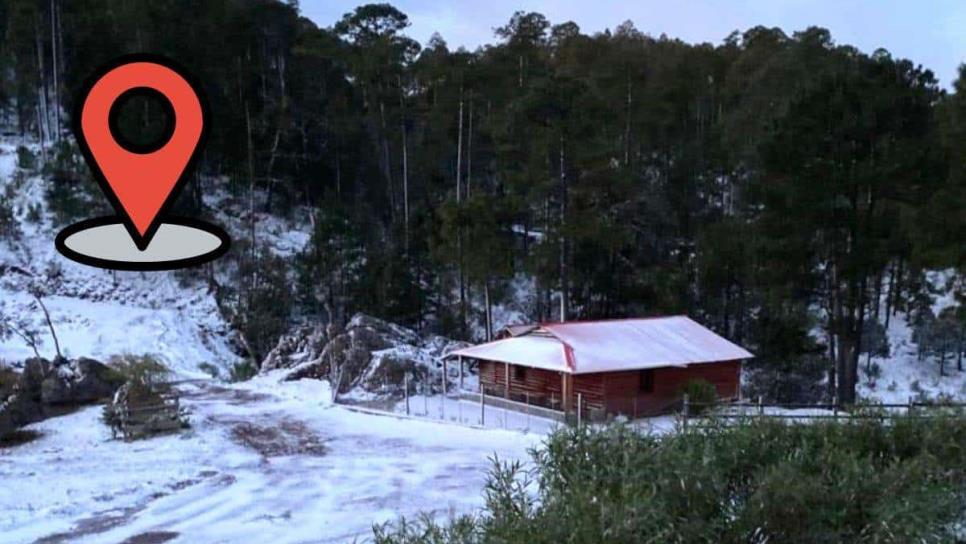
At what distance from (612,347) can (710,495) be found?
15.4 metres

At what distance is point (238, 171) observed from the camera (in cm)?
3622

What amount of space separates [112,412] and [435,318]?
15.2 m

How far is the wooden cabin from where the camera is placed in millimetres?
19297

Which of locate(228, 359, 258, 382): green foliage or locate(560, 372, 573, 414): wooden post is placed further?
locate(228, 359, 258, 382): green foliage

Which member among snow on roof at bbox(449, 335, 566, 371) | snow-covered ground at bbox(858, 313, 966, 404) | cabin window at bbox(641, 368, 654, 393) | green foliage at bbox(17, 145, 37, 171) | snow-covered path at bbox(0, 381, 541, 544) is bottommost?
snow-covered ground at bbox(858, 313, 966, 404)

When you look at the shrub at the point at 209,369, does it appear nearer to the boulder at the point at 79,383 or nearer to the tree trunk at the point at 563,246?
the boulder at the point at 79,383

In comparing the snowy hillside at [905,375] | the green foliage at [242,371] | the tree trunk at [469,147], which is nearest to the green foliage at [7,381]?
Result: the green foliage at [242,371]

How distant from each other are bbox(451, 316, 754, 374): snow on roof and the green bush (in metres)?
12.8

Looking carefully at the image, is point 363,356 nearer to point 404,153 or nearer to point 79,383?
point 79,383

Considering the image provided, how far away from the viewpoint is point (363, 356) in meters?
23.5

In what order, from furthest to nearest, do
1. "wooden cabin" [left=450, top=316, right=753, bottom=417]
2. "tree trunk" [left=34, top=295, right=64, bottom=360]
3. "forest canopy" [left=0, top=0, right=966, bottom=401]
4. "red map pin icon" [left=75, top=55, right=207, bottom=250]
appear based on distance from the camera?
"tree trunk" [left=34, top=295, right=64, bottom=360], "forest canopy" [left=0, top=0, right=966, bottom=401], "wooden cabin" [left=450, top=316, right=753, bottom=417], "red map pin icon" [left=75, top=55, right=207, bottom=250]

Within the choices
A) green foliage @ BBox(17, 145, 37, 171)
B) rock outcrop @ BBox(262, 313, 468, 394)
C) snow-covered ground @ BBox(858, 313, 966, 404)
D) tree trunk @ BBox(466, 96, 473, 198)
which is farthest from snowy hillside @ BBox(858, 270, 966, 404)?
green foliage @ BBox(17, 145, 37, 171)

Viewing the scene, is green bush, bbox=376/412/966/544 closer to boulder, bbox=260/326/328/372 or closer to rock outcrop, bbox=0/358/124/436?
rock outcrop, bbox=0/358/124/436

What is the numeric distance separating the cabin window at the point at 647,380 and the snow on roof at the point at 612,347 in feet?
1.46
